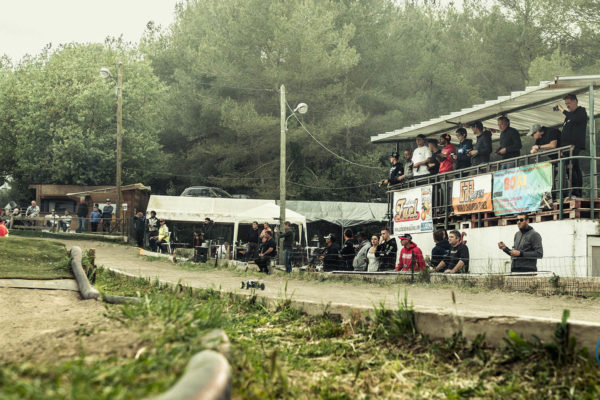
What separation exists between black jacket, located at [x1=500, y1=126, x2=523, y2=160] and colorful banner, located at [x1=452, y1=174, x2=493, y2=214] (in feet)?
2.37

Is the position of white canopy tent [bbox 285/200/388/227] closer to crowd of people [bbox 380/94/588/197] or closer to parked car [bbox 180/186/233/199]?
parked car [bbox 180/186/233/199]

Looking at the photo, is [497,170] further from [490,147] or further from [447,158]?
[447,158]

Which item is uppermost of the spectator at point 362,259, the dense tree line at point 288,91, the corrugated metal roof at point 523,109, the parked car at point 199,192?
the dense tree line at point 288,91

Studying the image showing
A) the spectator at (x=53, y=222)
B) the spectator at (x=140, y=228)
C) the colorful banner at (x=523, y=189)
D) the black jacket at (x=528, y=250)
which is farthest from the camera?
the spectator at (x=53, y=222)

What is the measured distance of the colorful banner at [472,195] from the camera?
14812mm

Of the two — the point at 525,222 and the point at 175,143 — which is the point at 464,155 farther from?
the point at 175,143

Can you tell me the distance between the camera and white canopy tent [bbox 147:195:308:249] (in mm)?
28031

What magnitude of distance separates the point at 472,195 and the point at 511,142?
166 cm

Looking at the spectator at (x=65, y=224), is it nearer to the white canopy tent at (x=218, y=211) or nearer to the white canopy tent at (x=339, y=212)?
the white canopy tent at (x=218, y=211)

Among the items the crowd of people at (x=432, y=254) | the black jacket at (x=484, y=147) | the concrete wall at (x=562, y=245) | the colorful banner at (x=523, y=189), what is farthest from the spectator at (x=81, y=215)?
the concrete wall at (x=562, y=245)

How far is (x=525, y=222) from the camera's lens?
37.5 ft

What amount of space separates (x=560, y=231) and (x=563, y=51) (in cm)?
3001

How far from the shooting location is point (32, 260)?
11.7 metres

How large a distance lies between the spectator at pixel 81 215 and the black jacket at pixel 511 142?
22.9 metres
